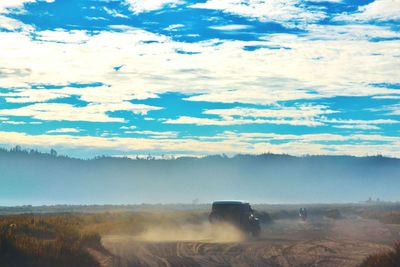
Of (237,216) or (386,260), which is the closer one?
(386,260)

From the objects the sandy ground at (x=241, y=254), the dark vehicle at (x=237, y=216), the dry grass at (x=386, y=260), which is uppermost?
the dark vehicle at (x=237, y=216)

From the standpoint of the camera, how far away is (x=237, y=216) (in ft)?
132

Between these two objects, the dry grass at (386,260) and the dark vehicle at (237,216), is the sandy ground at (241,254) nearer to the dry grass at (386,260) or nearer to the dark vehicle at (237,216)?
the dry grass at (386,260)

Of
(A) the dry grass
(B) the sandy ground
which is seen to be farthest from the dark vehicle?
(A) the dry grass

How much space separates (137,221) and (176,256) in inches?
1063

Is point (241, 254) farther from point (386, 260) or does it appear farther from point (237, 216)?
point (237, 216)

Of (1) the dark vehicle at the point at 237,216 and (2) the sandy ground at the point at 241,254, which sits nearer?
(2) the sandy ground at the point at 241,254

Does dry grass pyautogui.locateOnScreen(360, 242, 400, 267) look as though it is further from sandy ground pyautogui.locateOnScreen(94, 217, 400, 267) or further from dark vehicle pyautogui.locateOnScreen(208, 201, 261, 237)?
dark vehicle pyautogui.locateOnScreen(208, 201, 261, 237)

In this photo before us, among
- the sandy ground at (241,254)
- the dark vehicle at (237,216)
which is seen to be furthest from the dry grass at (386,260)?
the dark vehicle at (237,216)

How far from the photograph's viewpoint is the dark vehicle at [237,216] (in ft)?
132

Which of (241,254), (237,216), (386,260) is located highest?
(237,216)

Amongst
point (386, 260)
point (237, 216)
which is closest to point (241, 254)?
point (386, 260)

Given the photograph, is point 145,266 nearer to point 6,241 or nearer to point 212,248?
point 6,241

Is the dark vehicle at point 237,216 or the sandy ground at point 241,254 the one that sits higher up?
the dark vehicle at point 237,216
